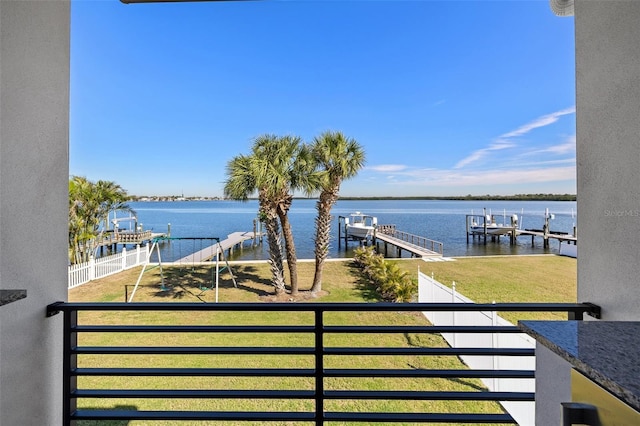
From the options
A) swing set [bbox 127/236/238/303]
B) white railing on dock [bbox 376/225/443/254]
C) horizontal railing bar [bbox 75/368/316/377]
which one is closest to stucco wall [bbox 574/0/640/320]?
horizontal railing bar [bbox 75/368/316/377]

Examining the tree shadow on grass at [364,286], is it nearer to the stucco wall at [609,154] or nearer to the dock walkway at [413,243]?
the dock walkway at [413,243]

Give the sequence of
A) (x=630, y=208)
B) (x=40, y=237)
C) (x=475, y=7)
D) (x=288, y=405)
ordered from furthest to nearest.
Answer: (x=475, y=7), (x=288, y=405), (x=40, y=237), (x=630, y=208)

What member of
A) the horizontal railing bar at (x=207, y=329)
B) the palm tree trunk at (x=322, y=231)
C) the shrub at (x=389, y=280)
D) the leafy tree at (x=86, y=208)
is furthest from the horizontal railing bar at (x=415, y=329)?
the leafy tree at (x=86, y=208)

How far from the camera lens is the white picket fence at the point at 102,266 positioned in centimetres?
709

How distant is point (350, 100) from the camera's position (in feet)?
38.7

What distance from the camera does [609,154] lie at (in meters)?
1.15

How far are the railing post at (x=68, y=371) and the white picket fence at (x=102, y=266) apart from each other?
604cm

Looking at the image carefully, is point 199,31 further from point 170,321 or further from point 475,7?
point 170,321

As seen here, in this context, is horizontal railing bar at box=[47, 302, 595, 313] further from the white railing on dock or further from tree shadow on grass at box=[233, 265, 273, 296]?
the white railing on dock

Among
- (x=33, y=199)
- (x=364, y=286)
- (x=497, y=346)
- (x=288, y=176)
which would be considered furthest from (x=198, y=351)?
(x=364, y=286)

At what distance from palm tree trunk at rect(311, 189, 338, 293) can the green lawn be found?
521 millimetres

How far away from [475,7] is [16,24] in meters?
7.02

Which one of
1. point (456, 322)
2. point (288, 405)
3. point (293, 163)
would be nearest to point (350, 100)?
point (293, 163)

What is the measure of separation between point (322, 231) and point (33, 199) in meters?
6.08
